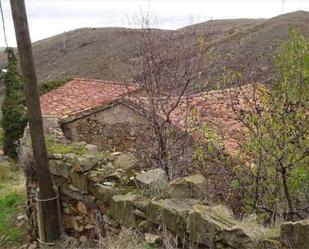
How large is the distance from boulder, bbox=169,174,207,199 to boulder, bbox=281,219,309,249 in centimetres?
148

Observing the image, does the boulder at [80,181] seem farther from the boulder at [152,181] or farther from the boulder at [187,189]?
the boulder at [187,189]

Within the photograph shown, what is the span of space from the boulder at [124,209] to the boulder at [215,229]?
1137 millimetres

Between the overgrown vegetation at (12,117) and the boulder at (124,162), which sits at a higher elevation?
the boulder at (124,162)

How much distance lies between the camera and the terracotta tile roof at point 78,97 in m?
14.0

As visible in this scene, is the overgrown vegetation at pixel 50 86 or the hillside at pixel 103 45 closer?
the overgrown vegetation at pixel 50 86

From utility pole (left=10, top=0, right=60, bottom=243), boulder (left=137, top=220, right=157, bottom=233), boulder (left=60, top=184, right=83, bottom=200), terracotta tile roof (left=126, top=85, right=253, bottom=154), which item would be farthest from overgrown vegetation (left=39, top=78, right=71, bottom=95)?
boulder (left=137, top=220, right=157, bottom=233)

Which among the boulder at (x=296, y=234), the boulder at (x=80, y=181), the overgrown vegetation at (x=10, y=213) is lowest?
the overgrown vegetation at (x=10, y=213)

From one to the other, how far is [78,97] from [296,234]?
12.7 m

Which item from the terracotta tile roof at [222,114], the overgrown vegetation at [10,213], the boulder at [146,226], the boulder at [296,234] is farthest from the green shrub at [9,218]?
the boulder at [296,234]

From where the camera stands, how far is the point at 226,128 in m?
7.83

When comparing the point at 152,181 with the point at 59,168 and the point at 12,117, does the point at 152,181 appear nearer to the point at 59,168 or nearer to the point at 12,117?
the point at 59,168

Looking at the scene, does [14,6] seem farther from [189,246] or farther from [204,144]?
[189,246]

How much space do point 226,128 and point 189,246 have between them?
349cm

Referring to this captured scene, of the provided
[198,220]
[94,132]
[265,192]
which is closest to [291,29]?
[265,192]
